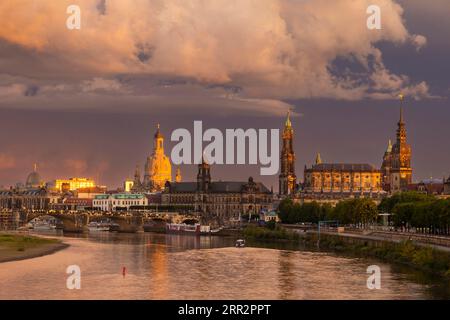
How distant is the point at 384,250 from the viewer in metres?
90.4

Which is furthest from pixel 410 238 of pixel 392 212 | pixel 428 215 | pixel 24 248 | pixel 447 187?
pixel 447 187

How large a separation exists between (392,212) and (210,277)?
2455 inches

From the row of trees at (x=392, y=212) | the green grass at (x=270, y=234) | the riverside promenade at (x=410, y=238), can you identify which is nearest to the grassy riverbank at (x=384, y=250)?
the green grass at (x=270, y=234)

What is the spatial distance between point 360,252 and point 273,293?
38.6 metres

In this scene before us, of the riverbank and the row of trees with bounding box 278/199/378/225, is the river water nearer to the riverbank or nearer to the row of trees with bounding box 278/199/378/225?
the riverbank

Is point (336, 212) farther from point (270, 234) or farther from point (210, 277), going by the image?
point (210, 277)

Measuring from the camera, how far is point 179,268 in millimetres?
79875

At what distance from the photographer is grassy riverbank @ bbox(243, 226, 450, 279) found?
73.3m

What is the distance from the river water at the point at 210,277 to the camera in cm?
6012

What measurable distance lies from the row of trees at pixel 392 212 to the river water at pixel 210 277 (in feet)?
46.2

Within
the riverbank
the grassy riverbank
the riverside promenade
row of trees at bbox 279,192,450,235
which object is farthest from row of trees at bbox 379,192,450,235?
the riverbank
